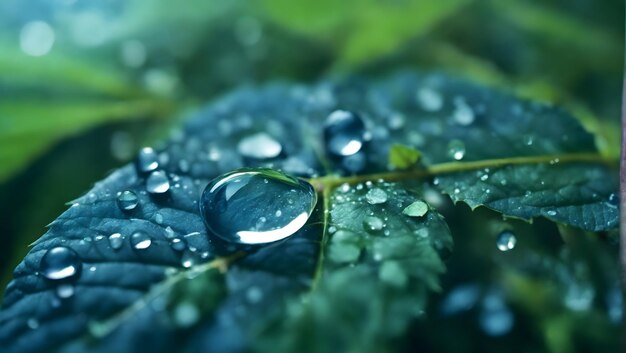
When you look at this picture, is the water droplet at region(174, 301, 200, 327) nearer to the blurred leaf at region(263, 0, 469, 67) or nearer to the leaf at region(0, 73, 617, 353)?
the leaf at region(0, 73, 617, 353)

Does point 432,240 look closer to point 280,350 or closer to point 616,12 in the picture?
point 280,350

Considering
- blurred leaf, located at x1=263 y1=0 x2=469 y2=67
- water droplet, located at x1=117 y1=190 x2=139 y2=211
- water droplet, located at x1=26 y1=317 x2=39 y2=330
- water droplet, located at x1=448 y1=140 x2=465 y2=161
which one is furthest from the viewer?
blurred leaf, located at x1=263 y1=0 x2=469 y2=67

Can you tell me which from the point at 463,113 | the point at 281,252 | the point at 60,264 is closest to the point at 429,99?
the point at 463,113

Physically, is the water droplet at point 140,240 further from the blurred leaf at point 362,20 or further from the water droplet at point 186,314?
the blurred leaf at point 362,20

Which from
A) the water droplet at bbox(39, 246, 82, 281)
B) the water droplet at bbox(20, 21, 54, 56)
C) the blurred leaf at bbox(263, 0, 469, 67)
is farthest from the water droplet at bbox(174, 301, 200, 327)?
the water droplet at bbox(20, 21, 54, 56)

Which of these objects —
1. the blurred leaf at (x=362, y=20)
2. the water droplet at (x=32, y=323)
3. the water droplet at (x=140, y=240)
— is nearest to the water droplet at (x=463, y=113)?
the blurred leaf at (x=362, y=20)

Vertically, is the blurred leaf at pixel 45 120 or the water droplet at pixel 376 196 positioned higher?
the water droplet at pixel 376 196
